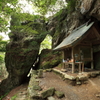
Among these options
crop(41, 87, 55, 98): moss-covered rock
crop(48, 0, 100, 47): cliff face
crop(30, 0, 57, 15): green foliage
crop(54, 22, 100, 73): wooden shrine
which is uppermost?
crop(30, 0, 57, 15): green foliage

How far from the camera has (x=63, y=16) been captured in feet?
45.0

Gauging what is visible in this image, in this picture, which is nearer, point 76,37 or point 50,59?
point 76,37

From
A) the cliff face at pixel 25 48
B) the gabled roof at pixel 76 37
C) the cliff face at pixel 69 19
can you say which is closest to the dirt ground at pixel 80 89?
the gabled roof at pixel 76 37

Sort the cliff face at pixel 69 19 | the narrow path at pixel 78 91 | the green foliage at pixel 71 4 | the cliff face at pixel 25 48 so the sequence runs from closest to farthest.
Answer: the narrow path at pixel 78 91
the cliff face at pixel 69 19
the green foliage at pixel 71 4
the cliff face at pixel 25 48

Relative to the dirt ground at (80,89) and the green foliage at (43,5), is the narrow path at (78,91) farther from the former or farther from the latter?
the green foliage at (43,5)

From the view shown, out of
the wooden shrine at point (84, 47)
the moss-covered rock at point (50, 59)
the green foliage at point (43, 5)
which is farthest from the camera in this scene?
the green foliage at point (43, 5)

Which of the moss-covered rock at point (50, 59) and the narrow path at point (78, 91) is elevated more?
the moss-covered rock at point (50, 59)

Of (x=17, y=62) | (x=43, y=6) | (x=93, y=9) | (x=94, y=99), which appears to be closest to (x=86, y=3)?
(x=93, y=9)

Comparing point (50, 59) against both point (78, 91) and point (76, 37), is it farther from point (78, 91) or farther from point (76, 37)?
point (78, 91)

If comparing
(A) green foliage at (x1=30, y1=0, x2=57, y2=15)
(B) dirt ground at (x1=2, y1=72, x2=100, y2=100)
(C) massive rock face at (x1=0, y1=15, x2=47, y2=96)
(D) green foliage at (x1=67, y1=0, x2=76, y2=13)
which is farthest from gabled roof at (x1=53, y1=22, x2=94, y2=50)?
(A) green foliage at (x1=30, y1=0, x2=57, y2=15)

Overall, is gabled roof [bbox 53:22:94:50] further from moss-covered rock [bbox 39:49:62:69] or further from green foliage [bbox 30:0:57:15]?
green foliage [bbox 30:0:57:15]

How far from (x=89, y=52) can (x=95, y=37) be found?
1.53 m

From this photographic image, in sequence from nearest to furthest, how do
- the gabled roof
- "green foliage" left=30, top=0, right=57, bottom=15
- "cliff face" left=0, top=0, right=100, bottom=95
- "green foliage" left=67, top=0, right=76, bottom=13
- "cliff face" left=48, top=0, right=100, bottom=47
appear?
the gabled roof, "cliff face" left=48, top=0, right=100, bottom=47, "green foliage" left=67, top=0, right=76, bottom=13, "cliff face" left=0, top=0, right=100, bottom=95, "green foliage" left=30, top=0, right=57, bottom=15

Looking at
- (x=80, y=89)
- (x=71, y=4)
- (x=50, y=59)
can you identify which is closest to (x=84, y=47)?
(x=80, y=89)
